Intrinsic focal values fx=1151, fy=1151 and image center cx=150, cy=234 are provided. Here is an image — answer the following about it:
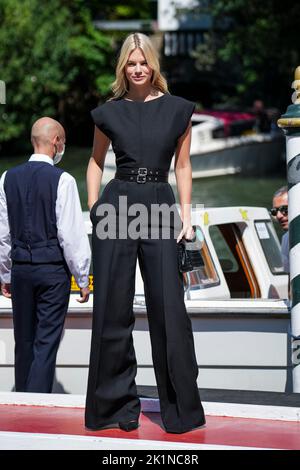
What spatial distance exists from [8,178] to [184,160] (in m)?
1.56

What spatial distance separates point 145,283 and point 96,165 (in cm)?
58

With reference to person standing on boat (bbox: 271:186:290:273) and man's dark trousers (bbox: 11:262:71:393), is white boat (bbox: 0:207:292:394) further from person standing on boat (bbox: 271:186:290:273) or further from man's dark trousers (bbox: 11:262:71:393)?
man's dark trousers (bbox: 11:262:71:393)

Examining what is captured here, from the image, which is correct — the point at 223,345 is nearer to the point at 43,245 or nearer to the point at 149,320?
the point at 43,245

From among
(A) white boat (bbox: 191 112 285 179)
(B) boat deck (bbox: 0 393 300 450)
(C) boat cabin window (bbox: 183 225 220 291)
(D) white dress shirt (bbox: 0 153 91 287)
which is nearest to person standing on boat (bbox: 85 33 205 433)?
(B) boat deck (bbox: 0 393 300 450)

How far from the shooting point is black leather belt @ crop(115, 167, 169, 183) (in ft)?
16.7

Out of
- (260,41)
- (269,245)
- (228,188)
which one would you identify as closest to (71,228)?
(269,245)

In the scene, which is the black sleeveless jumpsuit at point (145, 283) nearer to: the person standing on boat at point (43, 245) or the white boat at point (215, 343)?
the person standing on boat at point (43, 245)

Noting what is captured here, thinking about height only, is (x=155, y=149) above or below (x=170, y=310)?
above

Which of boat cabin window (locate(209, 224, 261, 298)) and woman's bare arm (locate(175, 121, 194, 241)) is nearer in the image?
woman's bare arm (locate(175, 121, 194, 241))

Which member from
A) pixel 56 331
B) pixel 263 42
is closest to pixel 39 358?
pixel 56 331

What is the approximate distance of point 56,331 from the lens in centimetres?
641

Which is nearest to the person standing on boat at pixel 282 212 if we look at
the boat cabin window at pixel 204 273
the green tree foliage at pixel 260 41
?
the boat cabin window at pixel 204 273
